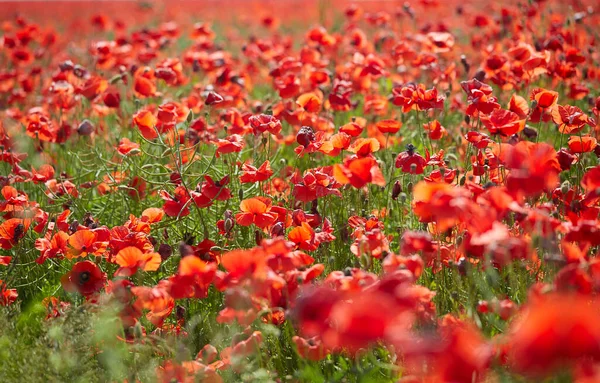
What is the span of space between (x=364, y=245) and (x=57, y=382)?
846 millimetres

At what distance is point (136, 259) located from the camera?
6.50ft

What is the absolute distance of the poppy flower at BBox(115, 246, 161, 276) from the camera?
76.9 inches

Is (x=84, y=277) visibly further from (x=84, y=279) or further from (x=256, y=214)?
(x=256, y=214)

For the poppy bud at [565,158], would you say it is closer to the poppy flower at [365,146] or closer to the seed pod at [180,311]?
the poppy flower at [365,146]

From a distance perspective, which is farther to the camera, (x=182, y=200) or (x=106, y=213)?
(x=106, y=213)

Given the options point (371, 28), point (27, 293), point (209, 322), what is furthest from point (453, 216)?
point (371, 28)

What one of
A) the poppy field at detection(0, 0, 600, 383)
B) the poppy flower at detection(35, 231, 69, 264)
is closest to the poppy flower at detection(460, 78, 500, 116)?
the poppy field at detection(0, 0, 600, 383)

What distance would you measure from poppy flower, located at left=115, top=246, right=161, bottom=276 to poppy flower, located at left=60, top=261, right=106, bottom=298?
0.25m

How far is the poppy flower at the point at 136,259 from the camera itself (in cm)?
195

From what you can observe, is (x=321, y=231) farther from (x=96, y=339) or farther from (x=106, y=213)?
(x=106, y=213)

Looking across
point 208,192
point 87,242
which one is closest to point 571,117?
point 208,192

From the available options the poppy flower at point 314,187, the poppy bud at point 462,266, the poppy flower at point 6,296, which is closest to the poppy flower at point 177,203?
the poppy flower at point 314,187

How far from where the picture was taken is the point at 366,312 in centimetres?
125

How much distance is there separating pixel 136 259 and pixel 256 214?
41cm
